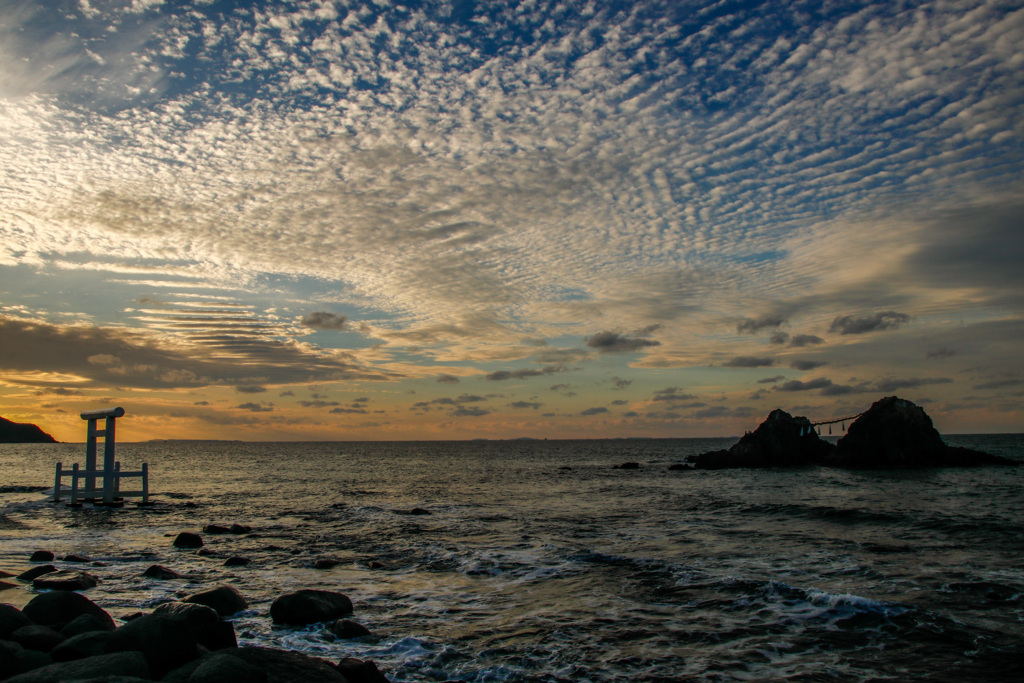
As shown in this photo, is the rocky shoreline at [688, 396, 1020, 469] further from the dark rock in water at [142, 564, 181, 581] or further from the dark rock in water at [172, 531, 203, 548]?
the dark rock in water at [142, 564, 181, 581]

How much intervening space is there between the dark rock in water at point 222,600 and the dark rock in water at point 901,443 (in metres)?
A: 67.0

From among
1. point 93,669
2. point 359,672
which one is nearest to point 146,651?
point 93,669

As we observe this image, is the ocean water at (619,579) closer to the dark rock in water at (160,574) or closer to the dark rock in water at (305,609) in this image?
the dark rock in water at (305,609)

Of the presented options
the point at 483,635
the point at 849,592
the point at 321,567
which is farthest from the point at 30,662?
the point at 849,592

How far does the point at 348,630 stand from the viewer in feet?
41.1

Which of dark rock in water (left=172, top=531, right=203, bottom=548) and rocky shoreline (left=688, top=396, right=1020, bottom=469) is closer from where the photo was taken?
dark rock in water (left=172, top=531, right=203, bottom=548)

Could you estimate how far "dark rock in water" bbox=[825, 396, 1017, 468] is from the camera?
6247cm

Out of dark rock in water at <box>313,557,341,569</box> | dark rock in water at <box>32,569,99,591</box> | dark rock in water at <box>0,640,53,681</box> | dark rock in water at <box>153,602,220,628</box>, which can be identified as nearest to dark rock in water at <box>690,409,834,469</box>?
dark rock in water at <box>313,557,341,569</box>

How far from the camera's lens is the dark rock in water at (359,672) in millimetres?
9461

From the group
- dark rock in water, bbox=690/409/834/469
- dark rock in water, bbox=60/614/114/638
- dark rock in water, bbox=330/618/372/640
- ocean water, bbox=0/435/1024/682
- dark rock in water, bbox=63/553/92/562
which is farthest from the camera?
dark rock in water, bbox=690/409/834/469

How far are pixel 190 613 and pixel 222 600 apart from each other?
438 cm

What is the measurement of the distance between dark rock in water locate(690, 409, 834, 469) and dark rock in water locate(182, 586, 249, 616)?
67.0m

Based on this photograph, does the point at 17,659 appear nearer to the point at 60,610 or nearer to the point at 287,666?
the point at 60,610

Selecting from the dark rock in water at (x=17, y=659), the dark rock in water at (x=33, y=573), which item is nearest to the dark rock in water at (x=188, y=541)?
the dark rock in water at (x=33, y=573)
